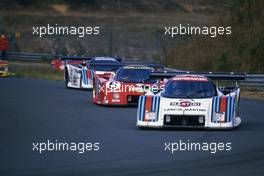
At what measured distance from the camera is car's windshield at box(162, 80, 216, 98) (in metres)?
20.1

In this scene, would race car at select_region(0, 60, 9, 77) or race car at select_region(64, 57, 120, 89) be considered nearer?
race car at select_region(64, 57, 120, 89)

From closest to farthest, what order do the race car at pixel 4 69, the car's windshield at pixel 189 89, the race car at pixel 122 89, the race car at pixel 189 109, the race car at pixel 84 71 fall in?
1. the race car at pixel 189 109
2. the car's windshield at pixel 189 89
3. the race car at pixel 122 89
4. the race car at pixel 84 71
5. the race car at pixel 4 69

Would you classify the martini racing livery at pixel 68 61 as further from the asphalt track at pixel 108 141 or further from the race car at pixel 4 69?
the asphalt track at pixel 108 141

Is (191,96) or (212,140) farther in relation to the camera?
(191,96)

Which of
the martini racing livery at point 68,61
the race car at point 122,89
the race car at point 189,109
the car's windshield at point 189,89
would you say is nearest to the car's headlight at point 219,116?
the race car at point 189,109

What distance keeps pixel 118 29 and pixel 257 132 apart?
37835 mm

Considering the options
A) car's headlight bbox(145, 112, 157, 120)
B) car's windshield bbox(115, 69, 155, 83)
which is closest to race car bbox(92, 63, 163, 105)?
car's windshield bbox(115, 69, 155, 83)

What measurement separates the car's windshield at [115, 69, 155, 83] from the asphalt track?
1151 mm

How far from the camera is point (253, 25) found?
37969mm

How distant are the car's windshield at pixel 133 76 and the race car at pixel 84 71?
4.29 meters

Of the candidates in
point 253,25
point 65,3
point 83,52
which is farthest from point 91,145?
point 65,3

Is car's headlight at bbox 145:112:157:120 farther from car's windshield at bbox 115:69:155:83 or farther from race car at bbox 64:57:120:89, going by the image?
race car at bbox 64:57:120:89

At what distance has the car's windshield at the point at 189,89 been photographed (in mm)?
20109

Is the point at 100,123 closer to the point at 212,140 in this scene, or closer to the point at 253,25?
the point at 212,140
